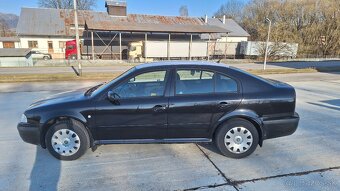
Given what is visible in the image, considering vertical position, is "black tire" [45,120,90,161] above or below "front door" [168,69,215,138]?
below

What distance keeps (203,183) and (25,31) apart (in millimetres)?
35427

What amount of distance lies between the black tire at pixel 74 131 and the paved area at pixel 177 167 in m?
0.11

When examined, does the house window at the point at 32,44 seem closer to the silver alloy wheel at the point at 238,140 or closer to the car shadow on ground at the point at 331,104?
the car shadow on ground at the point at 331,104

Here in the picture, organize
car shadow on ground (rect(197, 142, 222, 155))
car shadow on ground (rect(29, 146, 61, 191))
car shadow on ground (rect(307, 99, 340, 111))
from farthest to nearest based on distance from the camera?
car shadow on ground (rect(307, 99, 340, 111)) → car shadow on ground (rect(197, 142, 222, 155)) → car shadow on ground (rect(29, 146, 61, 191))

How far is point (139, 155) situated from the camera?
4039 mm

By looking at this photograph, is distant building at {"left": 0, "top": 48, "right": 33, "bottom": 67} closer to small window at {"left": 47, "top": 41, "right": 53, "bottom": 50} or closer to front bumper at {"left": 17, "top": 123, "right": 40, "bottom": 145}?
small window at {"left": 47, "top": 41, "right": 53, "bottom": 50}

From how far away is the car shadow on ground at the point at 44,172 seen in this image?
3178mm

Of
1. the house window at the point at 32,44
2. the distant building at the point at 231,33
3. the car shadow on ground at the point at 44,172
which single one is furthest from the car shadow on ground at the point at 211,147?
the distant building at the point at 231,33

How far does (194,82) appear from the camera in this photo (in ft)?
12.8

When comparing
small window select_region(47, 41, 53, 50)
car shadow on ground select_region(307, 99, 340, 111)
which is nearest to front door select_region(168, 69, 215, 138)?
car shadow on ground select_region(307, 99, 340, 111)

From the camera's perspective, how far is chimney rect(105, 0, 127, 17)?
1446 inches

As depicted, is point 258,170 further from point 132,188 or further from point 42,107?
point 42,107

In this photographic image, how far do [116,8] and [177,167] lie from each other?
3715 centimetres

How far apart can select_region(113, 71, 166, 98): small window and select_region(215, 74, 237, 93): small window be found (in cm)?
87
